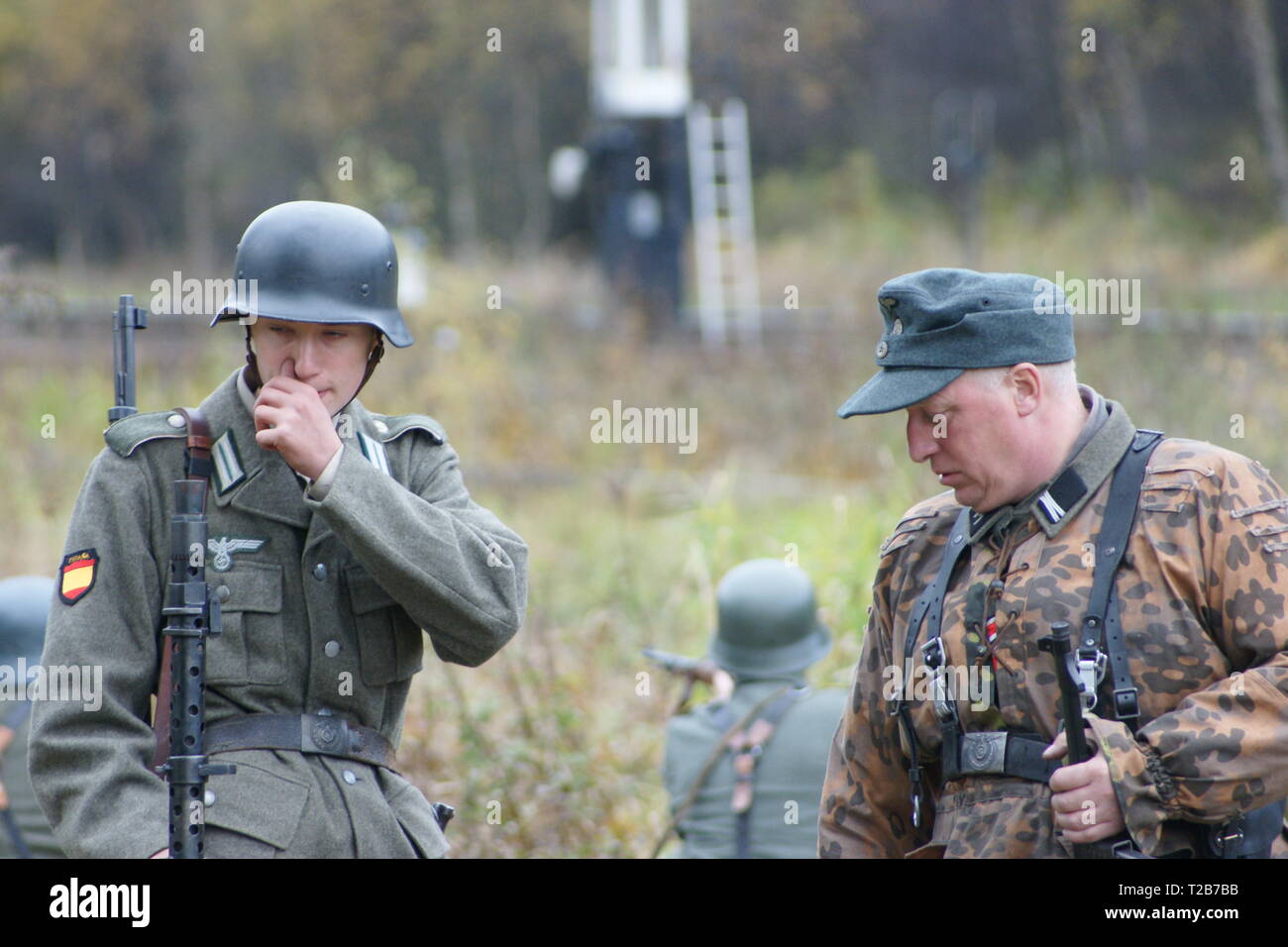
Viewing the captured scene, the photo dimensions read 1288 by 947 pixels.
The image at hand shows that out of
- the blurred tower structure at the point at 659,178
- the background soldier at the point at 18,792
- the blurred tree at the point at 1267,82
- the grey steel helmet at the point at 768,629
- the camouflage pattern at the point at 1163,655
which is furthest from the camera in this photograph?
the blurred tree at the point at 1267,82

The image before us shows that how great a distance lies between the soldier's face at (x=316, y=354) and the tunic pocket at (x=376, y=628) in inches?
13.8

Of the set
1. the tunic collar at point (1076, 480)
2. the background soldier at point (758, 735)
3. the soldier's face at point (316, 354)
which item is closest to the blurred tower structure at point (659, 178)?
the background soldier at point (758, 735)

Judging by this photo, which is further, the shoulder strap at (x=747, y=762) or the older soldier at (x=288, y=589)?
the shoulder strap at (x=747, y=762)

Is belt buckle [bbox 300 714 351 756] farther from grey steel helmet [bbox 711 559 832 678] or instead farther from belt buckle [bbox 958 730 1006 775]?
grey steel helmet [bbox 711 559 832 678]

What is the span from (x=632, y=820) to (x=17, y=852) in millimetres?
2683

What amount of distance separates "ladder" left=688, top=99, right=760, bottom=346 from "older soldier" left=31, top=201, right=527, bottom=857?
15941mm

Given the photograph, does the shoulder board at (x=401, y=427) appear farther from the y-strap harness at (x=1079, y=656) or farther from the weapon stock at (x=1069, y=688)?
the weapon stock at (x=1069, y=688)

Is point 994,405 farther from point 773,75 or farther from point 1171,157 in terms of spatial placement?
point 773,75

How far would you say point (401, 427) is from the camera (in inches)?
128

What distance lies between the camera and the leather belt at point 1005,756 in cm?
297

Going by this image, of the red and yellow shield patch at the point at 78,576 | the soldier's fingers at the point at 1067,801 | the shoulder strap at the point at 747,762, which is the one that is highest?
the red and yellow shield patch at the point at 78,576

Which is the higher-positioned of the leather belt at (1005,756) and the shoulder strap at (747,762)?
the leather belt at (1005,756)
